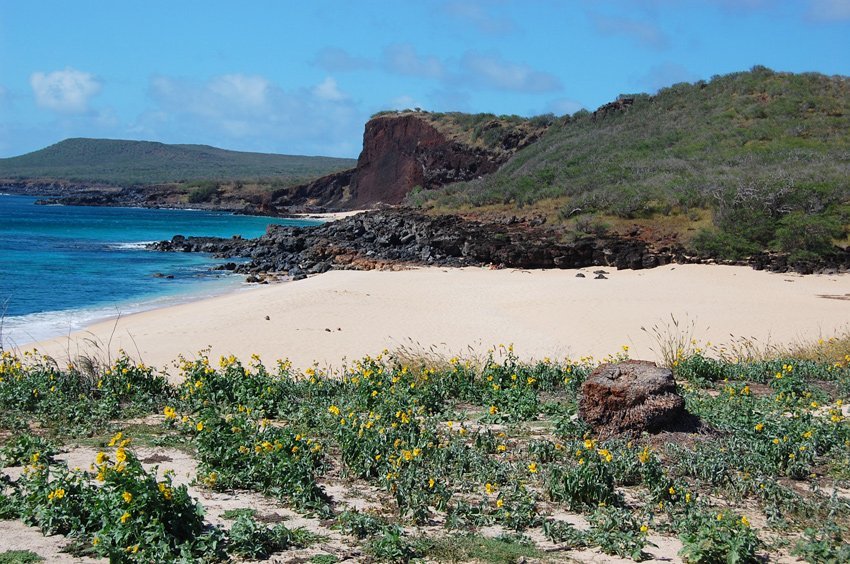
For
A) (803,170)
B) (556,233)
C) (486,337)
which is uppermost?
(803,170)

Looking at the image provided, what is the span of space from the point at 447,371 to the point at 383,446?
9.72 feet

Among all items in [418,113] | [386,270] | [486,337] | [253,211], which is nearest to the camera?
[486,337]

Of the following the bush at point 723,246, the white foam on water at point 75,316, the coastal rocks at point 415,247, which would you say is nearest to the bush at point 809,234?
the bush at point 723,246

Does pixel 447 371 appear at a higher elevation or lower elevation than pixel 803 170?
lower

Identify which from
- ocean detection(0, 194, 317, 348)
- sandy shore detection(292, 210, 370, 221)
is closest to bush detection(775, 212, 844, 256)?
ocean detection(0, 194, 317, 348)

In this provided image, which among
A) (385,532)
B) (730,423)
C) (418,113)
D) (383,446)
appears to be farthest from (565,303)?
(418,113)

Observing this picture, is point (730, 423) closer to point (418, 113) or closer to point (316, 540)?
point (316, 540)

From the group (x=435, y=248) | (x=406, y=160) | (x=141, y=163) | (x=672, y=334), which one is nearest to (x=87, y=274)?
(x=435, y=248)

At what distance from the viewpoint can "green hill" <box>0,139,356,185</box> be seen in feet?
467

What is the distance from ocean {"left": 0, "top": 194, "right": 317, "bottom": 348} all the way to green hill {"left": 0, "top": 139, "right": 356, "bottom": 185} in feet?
263

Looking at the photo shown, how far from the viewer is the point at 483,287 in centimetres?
2203

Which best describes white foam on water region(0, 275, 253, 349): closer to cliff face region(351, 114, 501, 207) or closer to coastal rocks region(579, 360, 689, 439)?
coastal rocks region(579, 360, 689, 439)

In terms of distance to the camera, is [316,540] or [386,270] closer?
[316,540]

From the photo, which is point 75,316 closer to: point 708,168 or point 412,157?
point 708,168
